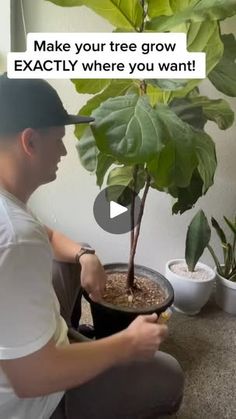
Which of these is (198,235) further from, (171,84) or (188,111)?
(171,84)

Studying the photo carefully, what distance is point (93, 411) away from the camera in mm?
687

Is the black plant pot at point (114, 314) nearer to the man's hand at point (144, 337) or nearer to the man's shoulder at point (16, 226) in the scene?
the man's hand at point (144, 337)

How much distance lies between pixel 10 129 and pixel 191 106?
1.57ft

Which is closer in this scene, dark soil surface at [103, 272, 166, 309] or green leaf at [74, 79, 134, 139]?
green leaf at [74, 79, 134, 139]

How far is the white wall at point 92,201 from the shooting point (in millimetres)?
1252

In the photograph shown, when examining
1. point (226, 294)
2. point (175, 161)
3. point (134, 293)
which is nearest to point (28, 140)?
point (175, 161)

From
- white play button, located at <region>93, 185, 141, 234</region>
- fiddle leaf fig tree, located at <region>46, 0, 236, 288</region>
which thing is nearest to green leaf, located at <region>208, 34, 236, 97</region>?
fiddle leaf fig tree, located at <region>46, 0, 236, 288</region>

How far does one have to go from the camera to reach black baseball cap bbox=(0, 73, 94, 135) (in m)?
0.54

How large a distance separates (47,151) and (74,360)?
0.30m

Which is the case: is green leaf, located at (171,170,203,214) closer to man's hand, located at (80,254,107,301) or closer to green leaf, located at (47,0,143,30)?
man's hand, located at (80,254,107,301)

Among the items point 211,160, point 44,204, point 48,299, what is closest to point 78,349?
point 48,299

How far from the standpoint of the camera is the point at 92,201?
4.69 ft

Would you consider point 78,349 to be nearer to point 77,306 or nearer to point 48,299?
point 48,299

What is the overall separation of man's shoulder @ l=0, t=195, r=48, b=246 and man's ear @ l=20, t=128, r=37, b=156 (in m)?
0.08
